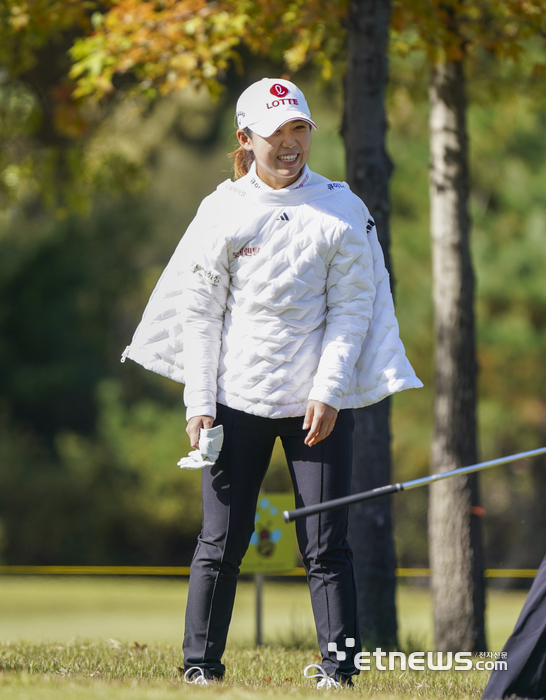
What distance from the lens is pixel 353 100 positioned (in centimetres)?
487

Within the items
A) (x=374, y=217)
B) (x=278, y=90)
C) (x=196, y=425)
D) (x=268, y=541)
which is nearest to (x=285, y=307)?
(x=196, y=425)

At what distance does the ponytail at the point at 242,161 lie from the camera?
329 cm

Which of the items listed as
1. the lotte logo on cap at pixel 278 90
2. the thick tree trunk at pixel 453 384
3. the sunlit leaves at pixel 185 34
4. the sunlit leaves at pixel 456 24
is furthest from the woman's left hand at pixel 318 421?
the sunlit leaves at pixel 185 34

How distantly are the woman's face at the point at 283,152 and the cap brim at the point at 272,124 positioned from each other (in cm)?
2

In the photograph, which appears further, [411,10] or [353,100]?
[411,10]

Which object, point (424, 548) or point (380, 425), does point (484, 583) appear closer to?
point (380, 425)

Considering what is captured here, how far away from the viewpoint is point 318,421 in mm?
2926

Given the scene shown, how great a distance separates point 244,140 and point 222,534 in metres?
1.27

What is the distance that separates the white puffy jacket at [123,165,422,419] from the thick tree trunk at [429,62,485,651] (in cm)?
273

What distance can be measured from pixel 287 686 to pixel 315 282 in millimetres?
1280

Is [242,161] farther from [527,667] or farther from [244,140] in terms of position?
[527,667]

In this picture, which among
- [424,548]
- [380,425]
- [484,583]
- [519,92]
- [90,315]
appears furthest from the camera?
[90,315]

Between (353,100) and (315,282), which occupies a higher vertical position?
(353,100)


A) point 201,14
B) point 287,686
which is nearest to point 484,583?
point 287,686
